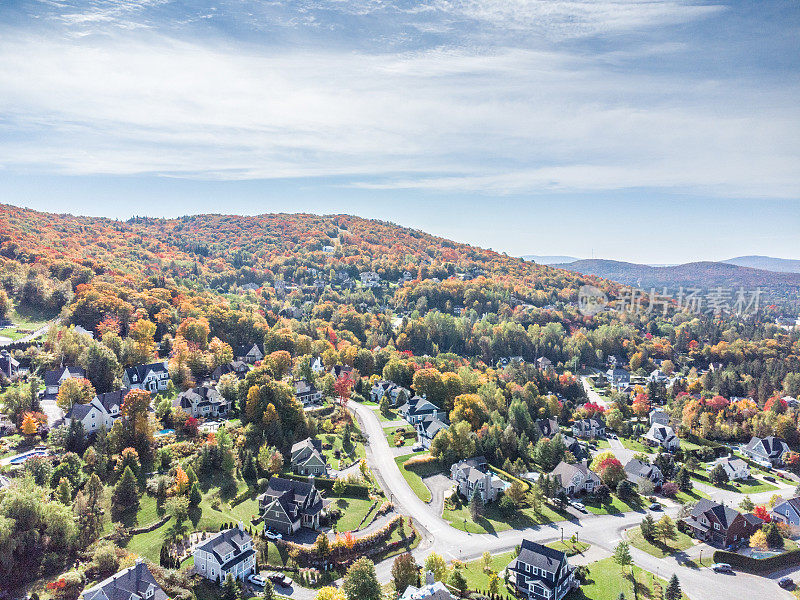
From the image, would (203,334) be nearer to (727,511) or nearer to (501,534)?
(501,534)

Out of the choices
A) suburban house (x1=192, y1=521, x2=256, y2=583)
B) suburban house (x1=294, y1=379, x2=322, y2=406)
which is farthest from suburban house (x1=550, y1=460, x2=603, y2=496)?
suburban house (x1=192, y1=521, x2=256, y2=583)

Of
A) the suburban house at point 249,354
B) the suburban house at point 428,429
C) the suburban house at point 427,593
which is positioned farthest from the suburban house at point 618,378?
the suburban house at point 427,593

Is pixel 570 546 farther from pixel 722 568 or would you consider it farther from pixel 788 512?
pixel 788 512

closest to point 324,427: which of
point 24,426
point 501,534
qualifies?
point 501,534

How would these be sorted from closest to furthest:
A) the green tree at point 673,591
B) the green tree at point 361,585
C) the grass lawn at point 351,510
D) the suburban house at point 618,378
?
1. the green tree at point 361,585
2. the green tree at point 673,591
3. the grass lawn at point 351,510
4. the suburban house at point 618,378

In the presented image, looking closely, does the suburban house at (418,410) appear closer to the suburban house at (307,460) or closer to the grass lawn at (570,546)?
the suburban house at (307,460)

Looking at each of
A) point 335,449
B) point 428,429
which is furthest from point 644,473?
point 335,449

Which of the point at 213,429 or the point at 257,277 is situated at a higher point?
the point at 257,277
